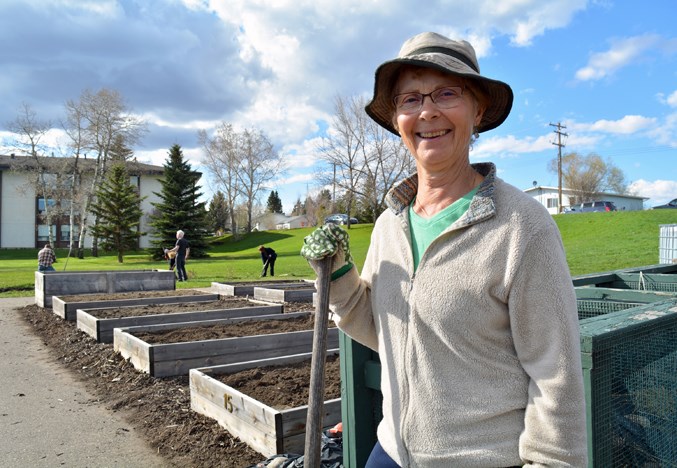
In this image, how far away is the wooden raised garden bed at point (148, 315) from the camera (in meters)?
8.39

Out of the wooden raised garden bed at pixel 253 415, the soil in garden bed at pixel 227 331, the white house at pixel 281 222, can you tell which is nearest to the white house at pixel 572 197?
the white house at pixel 281 222

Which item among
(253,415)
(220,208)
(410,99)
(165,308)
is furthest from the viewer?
(220,208)

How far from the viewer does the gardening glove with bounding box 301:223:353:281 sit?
1.94m

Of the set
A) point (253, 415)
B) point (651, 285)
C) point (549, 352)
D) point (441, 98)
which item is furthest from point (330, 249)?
point (651, 285)

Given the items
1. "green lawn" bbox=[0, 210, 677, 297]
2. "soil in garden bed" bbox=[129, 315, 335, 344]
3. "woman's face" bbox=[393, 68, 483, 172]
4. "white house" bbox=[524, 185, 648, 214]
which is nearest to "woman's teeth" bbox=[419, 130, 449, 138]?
"woman's face" bbox=[393, 68, 483, 172]

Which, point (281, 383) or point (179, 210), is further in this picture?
point (179, 210)

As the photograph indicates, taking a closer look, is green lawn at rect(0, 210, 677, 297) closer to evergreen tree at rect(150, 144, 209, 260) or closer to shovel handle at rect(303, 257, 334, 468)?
evergreen tree at rect(150, 144, 209, 260)

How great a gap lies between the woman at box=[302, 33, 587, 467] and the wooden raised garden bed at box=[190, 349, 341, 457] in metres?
2.31

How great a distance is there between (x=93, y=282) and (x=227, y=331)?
790cm

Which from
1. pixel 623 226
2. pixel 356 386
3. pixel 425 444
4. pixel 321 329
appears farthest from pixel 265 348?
pixel 623 226

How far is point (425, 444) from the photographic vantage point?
5.29ft

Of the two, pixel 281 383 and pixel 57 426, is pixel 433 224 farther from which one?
pixel 57 426

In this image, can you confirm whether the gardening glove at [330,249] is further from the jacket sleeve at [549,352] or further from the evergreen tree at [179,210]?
the evergreen tree at [179,210]

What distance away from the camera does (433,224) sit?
1.75 metres
